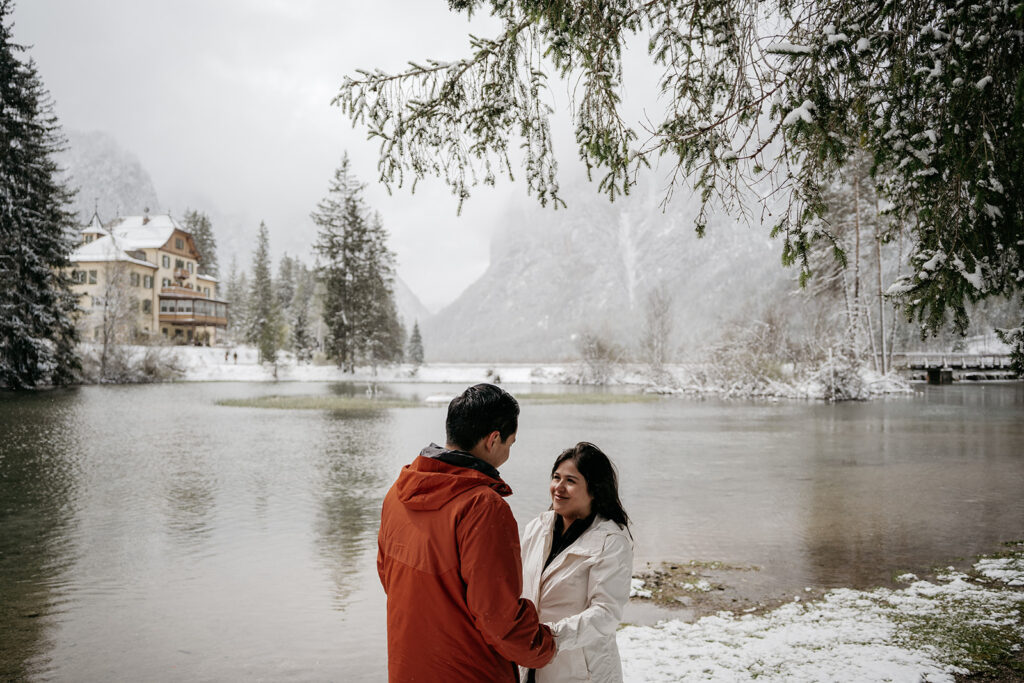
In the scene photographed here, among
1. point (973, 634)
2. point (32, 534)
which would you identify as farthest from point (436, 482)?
point (32, 534)

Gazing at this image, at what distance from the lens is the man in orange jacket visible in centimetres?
200

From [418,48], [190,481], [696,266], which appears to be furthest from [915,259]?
[696,266]

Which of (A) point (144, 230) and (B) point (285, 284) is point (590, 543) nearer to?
(A) point (144, 230)

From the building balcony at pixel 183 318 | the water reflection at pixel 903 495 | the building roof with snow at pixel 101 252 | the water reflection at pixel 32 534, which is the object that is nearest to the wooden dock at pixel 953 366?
the water reflection at pixel 903 495

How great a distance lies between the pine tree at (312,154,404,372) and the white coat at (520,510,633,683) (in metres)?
53.0

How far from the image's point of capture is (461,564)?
2.03m

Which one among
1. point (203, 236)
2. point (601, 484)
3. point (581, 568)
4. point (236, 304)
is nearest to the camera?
point (581, 568)

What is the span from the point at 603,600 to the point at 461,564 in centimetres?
57

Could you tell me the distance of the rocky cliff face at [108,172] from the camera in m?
168

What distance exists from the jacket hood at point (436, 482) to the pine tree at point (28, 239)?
119ft

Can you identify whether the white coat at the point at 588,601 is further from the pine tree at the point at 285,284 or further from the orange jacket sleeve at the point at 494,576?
the pine tree at the point at 285,284

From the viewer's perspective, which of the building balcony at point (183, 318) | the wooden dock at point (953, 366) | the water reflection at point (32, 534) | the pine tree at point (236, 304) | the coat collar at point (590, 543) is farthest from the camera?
the pine tree at point (236, 304)

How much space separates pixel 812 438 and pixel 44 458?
740 inches

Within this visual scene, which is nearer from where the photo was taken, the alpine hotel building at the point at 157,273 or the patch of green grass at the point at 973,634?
the patch of green grass at the point at 973,634
